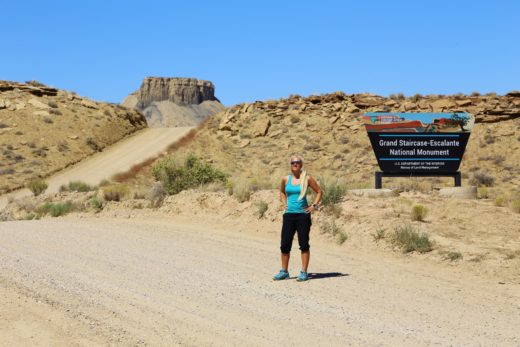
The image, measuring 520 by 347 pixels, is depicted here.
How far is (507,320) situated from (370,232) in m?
7.41

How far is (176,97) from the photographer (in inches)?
6732

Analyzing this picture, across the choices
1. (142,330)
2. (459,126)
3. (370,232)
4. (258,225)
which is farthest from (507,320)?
(459,126)

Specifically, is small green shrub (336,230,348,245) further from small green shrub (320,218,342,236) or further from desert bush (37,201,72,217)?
desert bush (37,201,72,217)

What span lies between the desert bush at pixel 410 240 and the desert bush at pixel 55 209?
1345cm

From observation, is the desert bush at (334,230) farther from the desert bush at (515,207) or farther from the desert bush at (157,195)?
the desert bush at (157,195)

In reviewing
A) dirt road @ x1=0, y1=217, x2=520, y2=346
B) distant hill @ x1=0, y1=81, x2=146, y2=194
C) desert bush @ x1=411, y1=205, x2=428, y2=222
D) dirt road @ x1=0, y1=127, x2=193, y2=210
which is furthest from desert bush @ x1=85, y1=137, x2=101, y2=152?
desert bush @ x1=411, y1=205, x2=428, y2=222

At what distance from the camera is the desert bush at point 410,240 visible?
1425 cm

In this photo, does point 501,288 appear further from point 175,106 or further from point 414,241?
point 175,106

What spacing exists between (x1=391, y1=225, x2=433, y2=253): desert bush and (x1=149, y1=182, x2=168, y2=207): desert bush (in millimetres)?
10413

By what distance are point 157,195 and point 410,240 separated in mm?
11395

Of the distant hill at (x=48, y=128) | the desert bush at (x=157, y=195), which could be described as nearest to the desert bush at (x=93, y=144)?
the distant hill at (x=48, y=128)

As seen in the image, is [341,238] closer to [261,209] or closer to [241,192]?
[261,209]

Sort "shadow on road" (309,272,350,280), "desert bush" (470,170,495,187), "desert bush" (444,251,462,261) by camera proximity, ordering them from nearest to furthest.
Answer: "shadow on road" (309,272,350,280) < "desert bush" (444,251,462,261) < "desert bush" (470,170,495,187)

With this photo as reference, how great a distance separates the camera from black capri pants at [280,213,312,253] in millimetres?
11094
